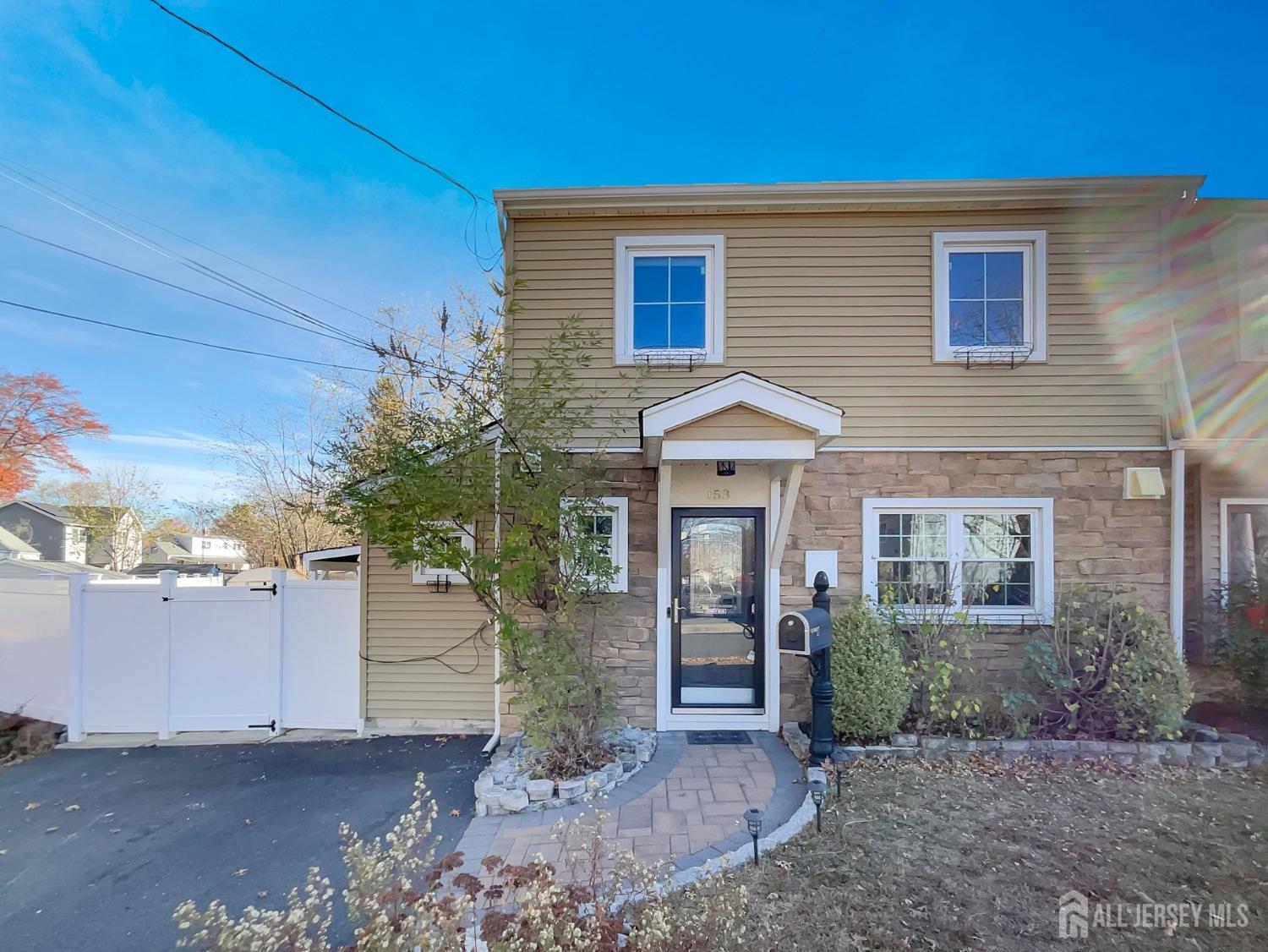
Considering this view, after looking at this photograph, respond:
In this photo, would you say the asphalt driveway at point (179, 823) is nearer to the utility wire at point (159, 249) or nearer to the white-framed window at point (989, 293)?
the white-framed window at point (989, 293)

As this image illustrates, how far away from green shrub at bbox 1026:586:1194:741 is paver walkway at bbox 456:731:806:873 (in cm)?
231

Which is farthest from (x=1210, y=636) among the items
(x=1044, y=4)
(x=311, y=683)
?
(x=311, y=683)

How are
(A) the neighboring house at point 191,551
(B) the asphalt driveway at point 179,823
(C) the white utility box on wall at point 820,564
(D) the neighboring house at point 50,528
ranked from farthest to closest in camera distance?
1. (A) the neighboring house at point 191,551
2. (D) the neighboring house at point 50,528
3. (C) the white utility box on wall at point 820,564
4. (B) the asphalt driveway at point 179,823

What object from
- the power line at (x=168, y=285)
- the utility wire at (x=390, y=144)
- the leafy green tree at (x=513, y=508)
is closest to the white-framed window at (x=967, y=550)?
the leafy green tree at (x=513, y=508)

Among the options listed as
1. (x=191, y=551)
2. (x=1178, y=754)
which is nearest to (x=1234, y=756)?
(x=1178, y=754)

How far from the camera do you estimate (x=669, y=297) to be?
203 inches

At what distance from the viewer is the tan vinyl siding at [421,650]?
513 cm

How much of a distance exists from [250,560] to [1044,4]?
16.7 metres

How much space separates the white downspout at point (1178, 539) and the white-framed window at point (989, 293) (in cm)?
154

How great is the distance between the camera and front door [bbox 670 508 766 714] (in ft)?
16.1

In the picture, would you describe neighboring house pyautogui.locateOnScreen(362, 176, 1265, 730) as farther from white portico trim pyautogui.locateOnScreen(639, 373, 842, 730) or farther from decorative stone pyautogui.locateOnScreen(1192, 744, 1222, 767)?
decorative stone pyautogui.locateOnScreen(1192, 744, 1222, 767)

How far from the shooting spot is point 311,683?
5078 millimetres

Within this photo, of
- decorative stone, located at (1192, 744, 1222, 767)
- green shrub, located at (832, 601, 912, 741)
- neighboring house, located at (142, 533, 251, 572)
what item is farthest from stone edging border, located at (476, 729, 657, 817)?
neighboring house, located at (142, 533, 251, 572)

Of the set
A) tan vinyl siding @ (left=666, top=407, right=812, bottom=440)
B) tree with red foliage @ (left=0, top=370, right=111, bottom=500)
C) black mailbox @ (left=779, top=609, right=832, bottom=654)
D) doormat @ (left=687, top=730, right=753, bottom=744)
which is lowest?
doormat @ (left=687, top=730, right=753, bottom=744)
